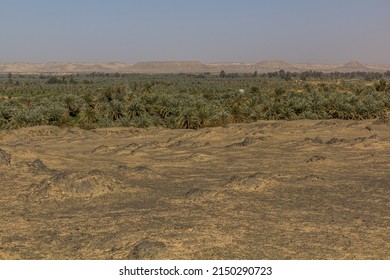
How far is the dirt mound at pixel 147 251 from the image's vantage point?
240 inches

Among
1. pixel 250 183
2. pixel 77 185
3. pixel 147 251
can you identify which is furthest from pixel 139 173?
pixel 147 251

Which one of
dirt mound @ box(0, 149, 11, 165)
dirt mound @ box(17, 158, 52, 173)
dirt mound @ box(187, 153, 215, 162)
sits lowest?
dirt mound @ box(187, 153, 215, 162)

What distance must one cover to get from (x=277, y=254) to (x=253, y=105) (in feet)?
98.2

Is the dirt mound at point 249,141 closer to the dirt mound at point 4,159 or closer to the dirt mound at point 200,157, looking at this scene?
the dirt mound at point 200,157

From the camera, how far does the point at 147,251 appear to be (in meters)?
6.20

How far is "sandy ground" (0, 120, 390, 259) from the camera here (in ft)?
21.5

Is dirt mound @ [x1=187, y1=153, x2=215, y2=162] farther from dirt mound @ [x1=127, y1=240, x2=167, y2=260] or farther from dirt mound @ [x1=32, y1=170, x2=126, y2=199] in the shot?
dirt mound @ [x1=127, y1=240, x2=167, y2=260]

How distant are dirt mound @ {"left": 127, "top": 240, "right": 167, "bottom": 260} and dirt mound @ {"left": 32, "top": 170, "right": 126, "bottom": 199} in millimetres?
3553

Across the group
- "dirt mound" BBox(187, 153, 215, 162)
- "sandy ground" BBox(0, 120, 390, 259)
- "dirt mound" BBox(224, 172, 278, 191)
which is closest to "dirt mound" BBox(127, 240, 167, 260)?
"sandy ground" BBox(0, 120, 390, 259)

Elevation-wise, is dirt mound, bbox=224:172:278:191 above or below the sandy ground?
above

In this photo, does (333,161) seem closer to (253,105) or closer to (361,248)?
(361,248)

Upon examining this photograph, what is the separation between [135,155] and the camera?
15.3 meters

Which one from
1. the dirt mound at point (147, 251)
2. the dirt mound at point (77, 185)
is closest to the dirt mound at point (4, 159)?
the dirt mound at point (77, 185)

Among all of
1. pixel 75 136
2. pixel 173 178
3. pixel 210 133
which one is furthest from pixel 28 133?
pixel 173 178
